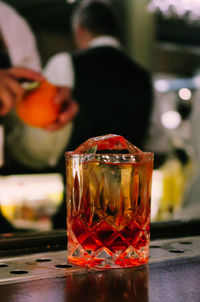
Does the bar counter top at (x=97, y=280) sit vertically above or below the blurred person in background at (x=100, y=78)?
below

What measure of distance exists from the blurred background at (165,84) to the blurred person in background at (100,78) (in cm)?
7

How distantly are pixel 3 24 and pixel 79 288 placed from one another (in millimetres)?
2697

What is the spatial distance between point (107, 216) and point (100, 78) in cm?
280

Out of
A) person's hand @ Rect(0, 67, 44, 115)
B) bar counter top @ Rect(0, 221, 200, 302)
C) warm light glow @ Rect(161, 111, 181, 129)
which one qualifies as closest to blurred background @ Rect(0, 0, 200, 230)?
warm light glow @ Rect(161, 111, 181, 129)

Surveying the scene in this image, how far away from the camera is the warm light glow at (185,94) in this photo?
3.85 metres

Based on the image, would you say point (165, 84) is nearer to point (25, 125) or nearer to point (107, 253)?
point (25, 125)

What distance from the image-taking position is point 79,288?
0.58 m

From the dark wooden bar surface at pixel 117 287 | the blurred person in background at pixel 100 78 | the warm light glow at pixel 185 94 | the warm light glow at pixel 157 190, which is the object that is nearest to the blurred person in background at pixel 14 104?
the blurred person in background at pixel 100 78

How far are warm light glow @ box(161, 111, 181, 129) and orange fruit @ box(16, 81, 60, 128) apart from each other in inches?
35.5

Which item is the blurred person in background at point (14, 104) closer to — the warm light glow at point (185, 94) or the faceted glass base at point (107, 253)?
the warm light glow at point (185, 94)

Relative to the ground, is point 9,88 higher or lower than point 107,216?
higher

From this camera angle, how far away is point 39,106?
325 cm

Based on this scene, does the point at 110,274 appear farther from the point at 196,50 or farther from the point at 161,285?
the point at 196,50

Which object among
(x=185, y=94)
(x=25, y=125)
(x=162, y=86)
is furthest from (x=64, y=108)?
(x=185, y=94)
